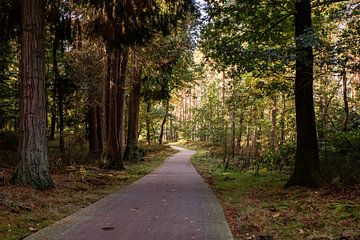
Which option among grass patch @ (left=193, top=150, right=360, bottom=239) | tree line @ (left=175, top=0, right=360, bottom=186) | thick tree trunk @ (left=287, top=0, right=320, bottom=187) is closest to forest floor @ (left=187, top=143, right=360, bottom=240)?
grass patch @ (left=193, top=150, right=360, bottom=239)

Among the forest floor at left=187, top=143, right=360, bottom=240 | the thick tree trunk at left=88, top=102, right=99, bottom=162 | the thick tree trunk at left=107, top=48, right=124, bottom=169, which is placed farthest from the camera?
the thick tree trunk at left=88, top=102, right=99, bottom=162

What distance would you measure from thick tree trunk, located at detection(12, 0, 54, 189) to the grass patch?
5283 mm

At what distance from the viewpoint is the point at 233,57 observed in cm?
1165

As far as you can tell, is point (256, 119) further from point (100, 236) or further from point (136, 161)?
point (100, 236)

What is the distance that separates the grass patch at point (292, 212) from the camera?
21.3 feet

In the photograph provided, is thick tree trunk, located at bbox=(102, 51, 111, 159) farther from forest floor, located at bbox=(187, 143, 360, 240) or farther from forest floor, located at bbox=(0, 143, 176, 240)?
forest floor, located at bbox=(187, 143, 360, 240)

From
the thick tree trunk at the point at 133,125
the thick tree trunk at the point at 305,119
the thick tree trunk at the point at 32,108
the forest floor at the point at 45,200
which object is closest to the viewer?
the forest floor at the point at 45,200

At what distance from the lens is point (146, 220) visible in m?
7.39

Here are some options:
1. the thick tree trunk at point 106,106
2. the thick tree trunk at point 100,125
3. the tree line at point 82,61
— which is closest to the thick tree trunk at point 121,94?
the tree line at point 82,61

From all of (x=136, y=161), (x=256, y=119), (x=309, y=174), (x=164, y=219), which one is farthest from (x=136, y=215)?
(x=256, y=119)

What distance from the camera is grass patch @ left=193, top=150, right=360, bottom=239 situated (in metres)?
6.49

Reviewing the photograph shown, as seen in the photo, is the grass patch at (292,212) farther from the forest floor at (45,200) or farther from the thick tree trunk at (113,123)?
the thick tree trunk at (113,123)

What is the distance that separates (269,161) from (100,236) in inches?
547

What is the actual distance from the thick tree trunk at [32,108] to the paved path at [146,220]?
2.15m
